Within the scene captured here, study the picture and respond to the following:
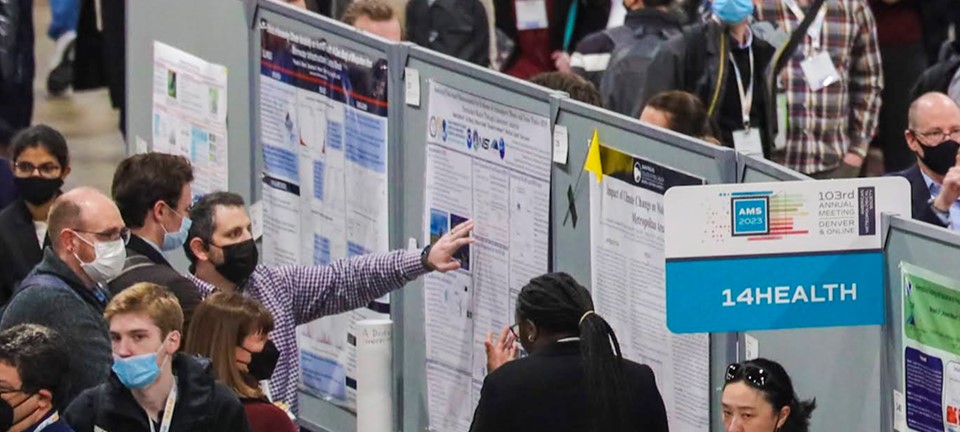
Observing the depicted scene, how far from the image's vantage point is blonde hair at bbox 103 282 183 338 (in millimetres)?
A: 7242

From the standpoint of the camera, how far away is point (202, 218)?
29.2ft

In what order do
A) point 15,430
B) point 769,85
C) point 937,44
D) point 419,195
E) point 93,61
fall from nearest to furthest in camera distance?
1. point 15,430
2. point 419,195
3. point 769,85
4. point 937,44
5. point 93,61

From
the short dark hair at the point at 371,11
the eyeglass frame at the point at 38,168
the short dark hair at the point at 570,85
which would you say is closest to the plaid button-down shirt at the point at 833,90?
the short dark hair at the point at 371,11

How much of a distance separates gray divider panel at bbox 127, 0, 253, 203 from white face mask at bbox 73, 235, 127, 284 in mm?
2361

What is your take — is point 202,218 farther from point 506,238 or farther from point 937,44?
point 937,44

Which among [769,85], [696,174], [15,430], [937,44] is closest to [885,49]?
[937,44]

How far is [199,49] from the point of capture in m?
11.4

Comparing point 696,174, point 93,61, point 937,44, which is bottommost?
point 93,61

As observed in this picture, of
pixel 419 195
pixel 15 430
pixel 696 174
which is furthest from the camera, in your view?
pixel 419 195

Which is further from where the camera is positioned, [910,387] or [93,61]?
[93,61]

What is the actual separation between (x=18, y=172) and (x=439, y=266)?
2.23 meters

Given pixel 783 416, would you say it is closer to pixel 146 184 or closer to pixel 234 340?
pixel 234 340

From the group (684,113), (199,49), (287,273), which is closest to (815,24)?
(684,113)

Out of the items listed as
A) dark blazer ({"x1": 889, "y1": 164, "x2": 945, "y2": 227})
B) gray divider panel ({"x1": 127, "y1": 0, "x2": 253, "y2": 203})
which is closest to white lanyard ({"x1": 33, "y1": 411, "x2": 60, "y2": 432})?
dark blazer ({"x1": 889, "y1": 164, "x2": 945, "y2": 227})
